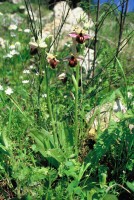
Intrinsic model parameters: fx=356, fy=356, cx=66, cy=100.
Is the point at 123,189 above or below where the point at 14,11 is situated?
below

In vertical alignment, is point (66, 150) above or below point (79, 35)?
below

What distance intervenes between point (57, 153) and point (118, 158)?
34 centimetres

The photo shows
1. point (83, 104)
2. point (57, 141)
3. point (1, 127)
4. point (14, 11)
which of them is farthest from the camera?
point (14, 11)

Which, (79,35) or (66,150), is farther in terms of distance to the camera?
(66,150)

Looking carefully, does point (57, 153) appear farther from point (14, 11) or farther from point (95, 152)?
point (14, 11)

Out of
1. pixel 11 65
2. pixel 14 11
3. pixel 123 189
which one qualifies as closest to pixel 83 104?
pixel 123 189

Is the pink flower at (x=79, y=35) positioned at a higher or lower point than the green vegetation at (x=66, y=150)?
higher

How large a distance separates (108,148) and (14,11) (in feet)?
24.0

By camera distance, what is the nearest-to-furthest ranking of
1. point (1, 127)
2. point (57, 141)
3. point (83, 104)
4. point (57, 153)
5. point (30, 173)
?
point (30, 173) < point (57, 153) < point (57, 141) < point (1, 127) < point (83, 104)

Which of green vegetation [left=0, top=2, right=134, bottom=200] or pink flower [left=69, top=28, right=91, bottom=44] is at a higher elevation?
pink flower [left=69, top=28, right=91, bottom=44]

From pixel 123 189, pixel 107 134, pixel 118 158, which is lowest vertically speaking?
pixel 123 189

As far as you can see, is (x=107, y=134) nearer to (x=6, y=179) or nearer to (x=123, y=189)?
(x=123, y=189)

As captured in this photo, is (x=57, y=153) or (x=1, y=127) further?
(x=1, y=127)

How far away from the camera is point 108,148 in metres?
1.85
